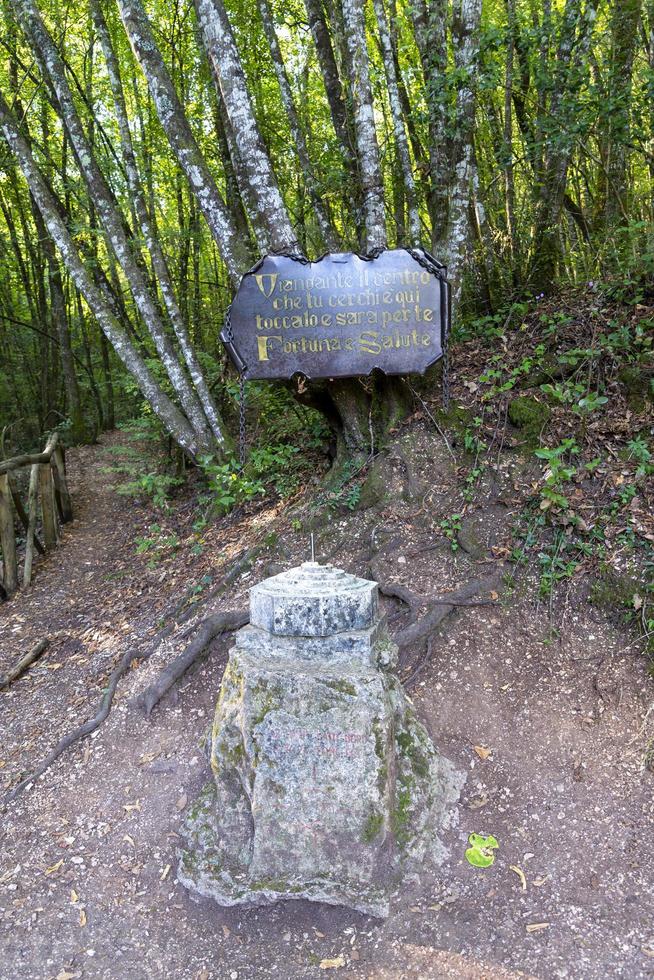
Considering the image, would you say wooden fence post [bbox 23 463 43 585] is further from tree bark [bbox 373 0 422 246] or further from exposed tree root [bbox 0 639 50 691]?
tree bark [bbox 373 0 422 246]

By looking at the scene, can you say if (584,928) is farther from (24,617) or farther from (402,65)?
(402,65)

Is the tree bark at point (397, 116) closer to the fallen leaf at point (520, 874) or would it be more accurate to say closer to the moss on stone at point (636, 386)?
the moss on stone at point (636, 386)

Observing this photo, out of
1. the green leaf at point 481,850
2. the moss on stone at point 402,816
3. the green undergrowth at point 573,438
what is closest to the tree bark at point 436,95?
the green undergrowth at point 573,438

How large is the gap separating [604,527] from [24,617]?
19.7 ft

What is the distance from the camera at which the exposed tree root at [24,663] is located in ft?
17.3

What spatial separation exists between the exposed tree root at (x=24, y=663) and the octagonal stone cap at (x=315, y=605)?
11.1 feet

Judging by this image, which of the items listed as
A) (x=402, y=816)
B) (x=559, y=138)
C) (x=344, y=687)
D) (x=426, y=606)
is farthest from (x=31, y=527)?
(x=559, y=138)

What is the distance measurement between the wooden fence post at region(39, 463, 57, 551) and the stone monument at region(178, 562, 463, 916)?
642 centimetres

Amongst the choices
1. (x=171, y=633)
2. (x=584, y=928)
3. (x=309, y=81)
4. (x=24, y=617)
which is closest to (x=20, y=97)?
(x=309, y=81)

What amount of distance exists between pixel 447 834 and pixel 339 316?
369cm

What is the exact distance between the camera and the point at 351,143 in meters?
7.38

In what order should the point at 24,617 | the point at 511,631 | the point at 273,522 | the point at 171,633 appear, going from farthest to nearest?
the point at 24,617 < the point at 273,522 < the point at 171,633 < the point at 511,631

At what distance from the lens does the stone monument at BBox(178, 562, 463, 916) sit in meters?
3.02

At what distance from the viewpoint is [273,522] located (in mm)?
6141
